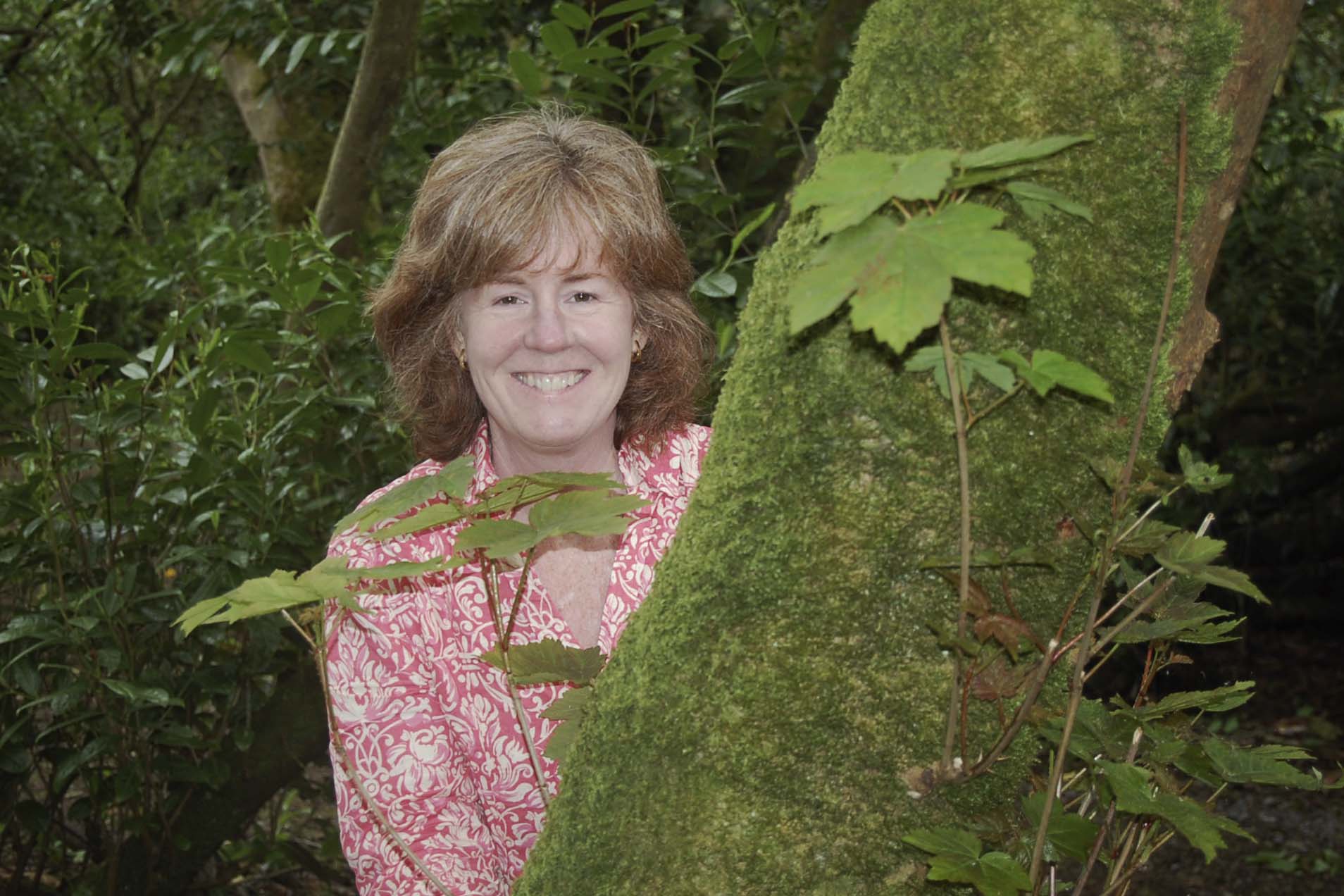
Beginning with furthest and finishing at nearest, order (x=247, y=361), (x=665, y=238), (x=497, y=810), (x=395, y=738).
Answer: (x=247, y=361)
(x=665, y=238)
(x=497, y=810)
(x=395, y=738)

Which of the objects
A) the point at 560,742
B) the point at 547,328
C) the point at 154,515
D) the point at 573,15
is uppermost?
the point at 573,15

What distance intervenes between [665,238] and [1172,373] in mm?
1116

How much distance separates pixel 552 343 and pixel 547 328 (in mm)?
26

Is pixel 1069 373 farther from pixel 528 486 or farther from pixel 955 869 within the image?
pixel 528 486

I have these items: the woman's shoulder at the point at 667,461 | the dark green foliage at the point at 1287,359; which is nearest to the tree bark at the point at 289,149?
the woman's shoulder at the point at 667,461

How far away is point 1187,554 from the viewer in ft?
3.61

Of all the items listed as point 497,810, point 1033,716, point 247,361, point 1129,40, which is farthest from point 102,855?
point 1129,40

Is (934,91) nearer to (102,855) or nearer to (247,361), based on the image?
(247,361)

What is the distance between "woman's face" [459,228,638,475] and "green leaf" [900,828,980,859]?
1118 mm

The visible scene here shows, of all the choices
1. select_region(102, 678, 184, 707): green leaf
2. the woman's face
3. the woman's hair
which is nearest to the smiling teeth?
the woman's face

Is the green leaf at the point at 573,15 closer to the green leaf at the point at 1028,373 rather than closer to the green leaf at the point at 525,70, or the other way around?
the green leaf at the point at 525,70

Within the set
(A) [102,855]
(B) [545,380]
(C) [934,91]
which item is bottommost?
(A) [102,855]

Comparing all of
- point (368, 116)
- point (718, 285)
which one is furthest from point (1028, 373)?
point (368, 116)

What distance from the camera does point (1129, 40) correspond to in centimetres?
108
